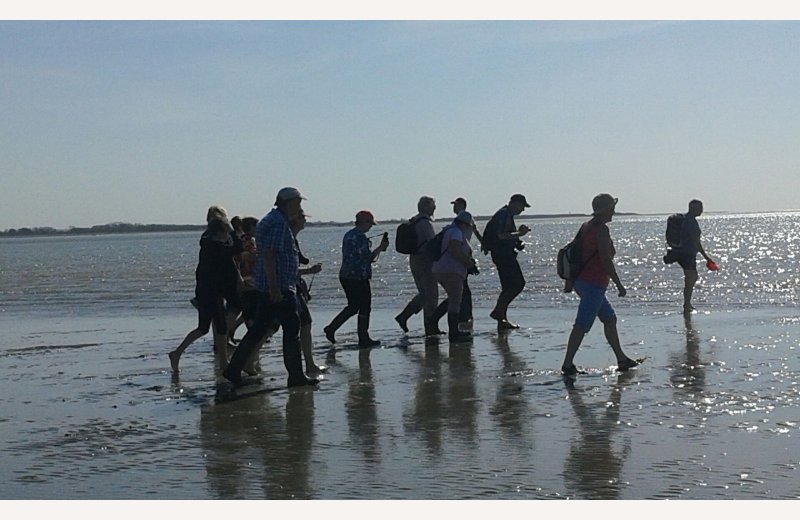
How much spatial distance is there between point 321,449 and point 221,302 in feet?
11.0

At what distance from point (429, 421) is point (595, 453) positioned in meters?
1.49

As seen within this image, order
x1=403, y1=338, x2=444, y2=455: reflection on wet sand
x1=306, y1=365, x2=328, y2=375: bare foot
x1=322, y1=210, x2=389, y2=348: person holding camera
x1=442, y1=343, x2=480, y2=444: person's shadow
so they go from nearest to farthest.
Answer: x1=403, y1=338, x2=444, y2=455: reflection on wet sand < x1=442, y1=343, x2=480, y2=444: person's shadow < x1=306, y1=365, x2=328, y2=375: bare foot < x1=322, y1=210, x2=389, y2=348: person holding camera

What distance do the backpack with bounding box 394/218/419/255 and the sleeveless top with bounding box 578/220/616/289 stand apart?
3774 millimetres

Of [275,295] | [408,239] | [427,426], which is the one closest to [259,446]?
[427,426]

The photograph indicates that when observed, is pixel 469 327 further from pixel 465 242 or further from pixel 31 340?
pixel 31 340

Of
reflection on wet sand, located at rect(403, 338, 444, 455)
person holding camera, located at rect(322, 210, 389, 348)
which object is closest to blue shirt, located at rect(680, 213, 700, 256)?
person holding camera, located at rect(322, 210, 389, 348)

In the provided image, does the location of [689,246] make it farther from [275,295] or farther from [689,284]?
[275,295]

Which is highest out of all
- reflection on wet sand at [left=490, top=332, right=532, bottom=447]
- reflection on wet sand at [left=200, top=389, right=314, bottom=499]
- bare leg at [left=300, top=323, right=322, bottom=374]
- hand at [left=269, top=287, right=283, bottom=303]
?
hand at [left=269, top=287, right=283, bottom=303]

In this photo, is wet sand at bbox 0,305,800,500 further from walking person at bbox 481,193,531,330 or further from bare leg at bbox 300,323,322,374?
walking person at bbox 481,193,531,330

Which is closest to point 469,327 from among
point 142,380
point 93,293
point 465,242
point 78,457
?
point 465,242

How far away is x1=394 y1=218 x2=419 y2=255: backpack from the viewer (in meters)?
13.3

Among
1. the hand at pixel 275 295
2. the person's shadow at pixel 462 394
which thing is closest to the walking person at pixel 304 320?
the hand at pixel 275 295

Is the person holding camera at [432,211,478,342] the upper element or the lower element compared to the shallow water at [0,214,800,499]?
upper

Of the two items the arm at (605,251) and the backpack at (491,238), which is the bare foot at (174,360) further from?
the backpack at (491,238)
